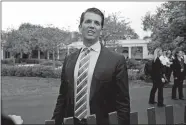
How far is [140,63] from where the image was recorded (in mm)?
4125

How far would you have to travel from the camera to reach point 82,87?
1434 millimetres

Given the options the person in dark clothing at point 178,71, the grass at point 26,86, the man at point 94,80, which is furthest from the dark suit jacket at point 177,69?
the man at point 94,80

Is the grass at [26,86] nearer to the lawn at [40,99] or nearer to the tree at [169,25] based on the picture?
the lawn at [40,99]

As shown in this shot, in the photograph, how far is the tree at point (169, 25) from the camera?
14.3 ft

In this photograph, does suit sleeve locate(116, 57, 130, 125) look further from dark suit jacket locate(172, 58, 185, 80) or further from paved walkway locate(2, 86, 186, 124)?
dark suit jacket locate(172, 58, 185, 80)

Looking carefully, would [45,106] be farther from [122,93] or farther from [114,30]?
[114,30]

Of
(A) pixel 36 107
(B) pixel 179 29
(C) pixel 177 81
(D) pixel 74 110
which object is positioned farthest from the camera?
(B) pixel 179 29

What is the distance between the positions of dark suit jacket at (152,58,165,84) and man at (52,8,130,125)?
2.39 m

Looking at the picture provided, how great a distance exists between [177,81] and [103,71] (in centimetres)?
357

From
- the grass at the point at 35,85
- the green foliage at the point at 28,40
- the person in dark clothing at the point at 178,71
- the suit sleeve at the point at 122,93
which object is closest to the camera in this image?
the suit sleeve at the point at 122,93

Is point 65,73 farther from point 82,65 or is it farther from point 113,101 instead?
point 113,101

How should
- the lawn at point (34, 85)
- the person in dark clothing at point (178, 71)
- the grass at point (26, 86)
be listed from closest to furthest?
the grass at point (26, 86), the lawn at point (34, 85), the person in dark clothing at point (178, 71)

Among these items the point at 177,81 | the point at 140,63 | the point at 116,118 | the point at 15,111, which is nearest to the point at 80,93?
the point at 116,118

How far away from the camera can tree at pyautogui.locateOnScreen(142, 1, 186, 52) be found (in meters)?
4.37
